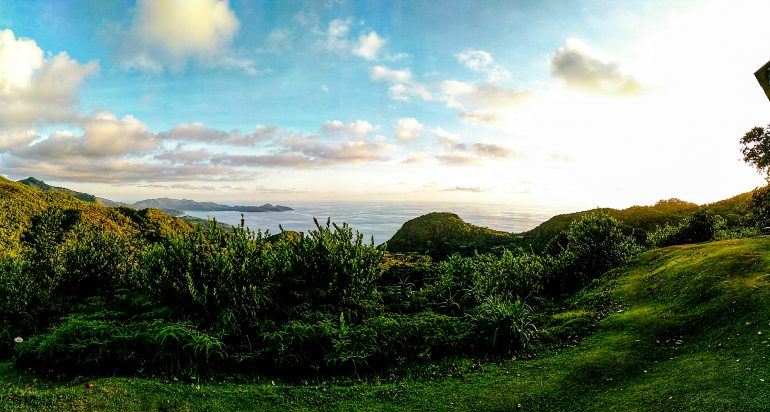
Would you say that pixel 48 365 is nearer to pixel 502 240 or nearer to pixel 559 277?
pixel 559 277

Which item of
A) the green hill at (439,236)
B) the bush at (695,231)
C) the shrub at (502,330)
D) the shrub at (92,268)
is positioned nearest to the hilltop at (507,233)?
the green hill at (439,236)

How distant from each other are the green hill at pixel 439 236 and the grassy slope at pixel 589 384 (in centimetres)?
9851

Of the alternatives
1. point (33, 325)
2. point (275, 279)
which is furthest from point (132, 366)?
point (33, 325)

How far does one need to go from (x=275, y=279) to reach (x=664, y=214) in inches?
4084

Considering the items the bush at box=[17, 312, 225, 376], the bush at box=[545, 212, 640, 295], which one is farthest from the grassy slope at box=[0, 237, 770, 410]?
the bush at box=[545, 212, 640, 295]

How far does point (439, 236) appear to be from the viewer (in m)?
140

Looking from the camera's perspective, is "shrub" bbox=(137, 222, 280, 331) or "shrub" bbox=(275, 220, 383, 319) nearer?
"shrub" bbox=(137, 222, 280, 331)

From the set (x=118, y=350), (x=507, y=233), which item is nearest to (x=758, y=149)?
(x=118, y=350)

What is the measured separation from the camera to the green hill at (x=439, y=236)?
119312 mm

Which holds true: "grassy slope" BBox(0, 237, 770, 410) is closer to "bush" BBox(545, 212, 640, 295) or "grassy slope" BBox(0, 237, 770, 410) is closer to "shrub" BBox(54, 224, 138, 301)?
"shrub" BBox(54, 224, 138, 301)

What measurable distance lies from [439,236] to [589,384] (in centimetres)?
13176

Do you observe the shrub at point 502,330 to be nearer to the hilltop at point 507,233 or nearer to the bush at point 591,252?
the bush at point 591,252

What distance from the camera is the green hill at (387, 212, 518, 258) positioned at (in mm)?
119312

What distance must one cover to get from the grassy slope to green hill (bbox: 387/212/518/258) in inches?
3878
